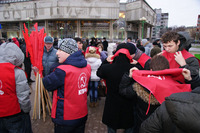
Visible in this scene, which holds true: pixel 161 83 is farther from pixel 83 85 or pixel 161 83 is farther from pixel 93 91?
pixel 93 91

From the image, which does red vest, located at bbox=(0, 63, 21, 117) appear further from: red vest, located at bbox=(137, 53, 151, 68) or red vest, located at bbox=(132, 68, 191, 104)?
red vest, located at bbox=(137, 53, 151, 68)

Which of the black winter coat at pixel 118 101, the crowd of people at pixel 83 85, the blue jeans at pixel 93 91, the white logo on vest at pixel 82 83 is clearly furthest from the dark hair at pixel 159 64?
the blue jeans at pixel 93 91

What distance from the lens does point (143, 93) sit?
1.65 m

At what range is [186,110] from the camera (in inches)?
32.5

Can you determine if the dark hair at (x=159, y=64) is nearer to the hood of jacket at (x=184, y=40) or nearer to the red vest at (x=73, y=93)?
the hood of jacket at (x=184, y=40)

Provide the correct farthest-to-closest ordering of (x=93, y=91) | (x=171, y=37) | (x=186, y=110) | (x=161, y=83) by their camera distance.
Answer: (x=93, y=91), (x=171, y=37), (x=161, y=83), (x=186, y=110)

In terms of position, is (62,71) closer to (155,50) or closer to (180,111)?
(180,111)

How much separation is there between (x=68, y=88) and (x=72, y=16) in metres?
39.7

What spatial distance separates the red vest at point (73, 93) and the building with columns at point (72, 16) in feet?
110

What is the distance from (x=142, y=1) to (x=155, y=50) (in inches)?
1870

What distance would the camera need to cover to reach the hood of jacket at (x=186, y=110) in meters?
0.79

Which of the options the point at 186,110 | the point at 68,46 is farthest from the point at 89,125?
the point at 186,110

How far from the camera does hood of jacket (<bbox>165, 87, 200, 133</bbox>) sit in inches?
31.2

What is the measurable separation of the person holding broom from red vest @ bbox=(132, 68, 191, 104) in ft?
3.00
